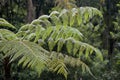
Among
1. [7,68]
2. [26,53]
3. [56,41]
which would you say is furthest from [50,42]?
[26,53]

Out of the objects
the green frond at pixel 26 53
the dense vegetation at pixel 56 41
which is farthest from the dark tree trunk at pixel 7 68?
the green frond at pixel 26 53

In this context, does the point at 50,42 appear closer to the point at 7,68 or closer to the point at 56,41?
the point at 56,41

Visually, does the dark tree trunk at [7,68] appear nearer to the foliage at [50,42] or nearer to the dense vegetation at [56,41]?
the dense vegetation at [56,41]

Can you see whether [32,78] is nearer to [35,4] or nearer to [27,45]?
[35,4]

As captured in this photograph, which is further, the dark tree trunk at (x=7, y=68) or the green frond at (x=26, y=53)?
the dark tree trunk at (x=7, y=68)

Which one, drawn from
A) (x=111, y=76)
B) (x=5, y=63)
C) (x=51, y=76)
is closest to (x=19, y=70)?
(x=51, y=76)

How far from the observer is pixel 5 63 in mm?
4164

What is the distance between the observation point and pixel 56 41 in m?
4.02

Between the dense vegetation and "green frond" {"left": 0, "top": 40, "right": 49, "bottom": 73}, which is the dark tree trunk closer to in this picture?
the dense vegetation

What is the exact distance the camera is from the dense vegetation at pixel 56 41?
3.54 meters

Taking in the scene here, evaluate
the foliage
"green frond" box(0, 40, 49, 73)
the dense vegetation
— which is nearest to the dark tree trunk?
the dense vegetation

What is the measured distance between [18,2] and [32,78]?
5.71m

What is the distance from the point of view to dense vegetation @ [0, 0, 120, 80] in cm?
354

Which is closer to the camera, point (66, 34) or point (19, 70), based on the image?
point (66, 34)
